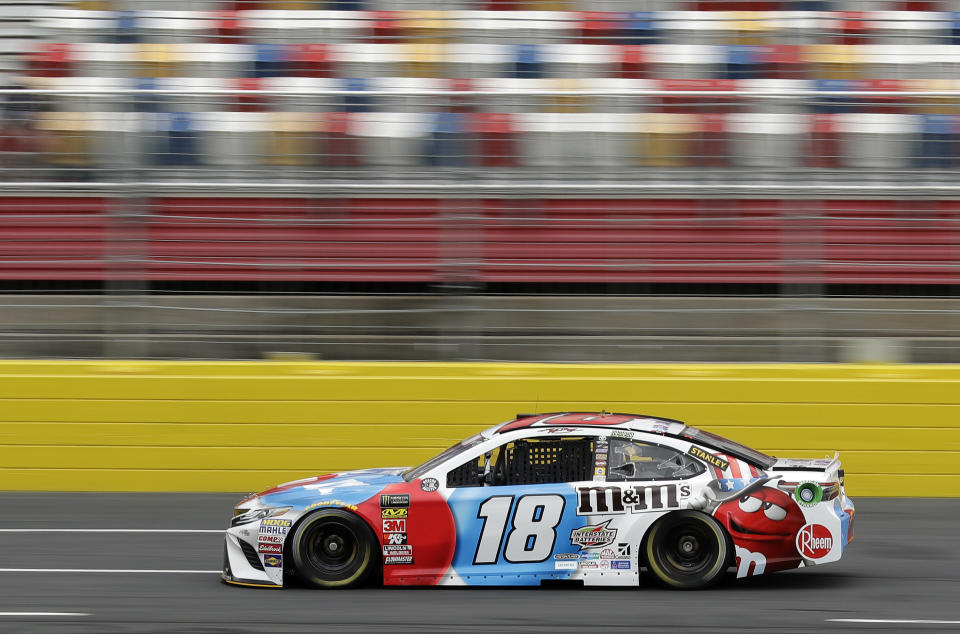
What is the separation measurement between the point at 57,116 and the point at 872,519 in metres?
7.87

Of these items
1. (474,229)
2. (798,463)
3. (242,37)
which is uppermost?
(242,37)

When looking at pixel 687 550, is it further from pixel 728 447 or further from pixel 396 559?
pixel 396 559

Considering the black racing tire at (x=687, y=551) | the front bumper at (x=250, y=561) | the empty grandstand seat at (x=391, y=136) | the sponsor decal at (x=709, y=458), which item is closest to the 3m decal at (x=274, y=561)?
the front bumper at (x=250, y=561)

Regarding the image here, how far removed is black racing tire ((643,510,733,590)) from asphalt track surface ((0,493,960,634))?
0.32ft

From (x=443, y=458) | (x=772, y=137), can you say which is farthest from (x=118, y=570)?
(x=772, y=137)

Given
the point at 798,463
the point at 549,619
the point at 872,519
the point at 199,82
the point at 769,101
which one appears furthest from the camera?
the point at 199,82

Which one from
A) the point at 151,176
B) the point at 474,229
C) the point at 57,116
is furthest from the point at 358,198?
the point at 57,116

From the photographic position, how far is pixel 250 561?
6996mm

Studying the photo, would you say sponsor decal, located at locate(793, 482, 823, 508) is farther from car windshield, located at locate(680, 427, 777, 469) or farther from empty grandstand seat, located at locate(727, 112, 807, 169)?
empty grandstand seat, located at locate(727, 112, 807, 169)

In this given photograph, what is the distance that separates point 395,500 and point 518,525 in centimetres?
72

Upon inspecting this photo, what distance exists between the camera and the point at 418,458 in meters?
10.4

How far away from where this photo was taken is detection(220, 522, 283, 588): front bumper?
692cm

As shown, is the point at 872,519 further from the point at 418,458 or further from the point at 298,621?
the point at 298,621

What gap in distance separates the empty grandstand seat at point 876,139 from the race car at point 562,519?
4.16 meters
